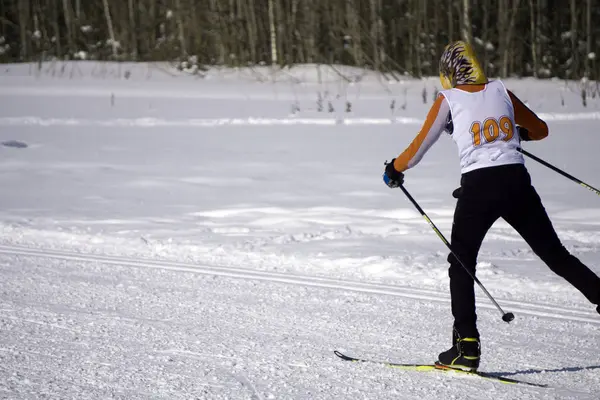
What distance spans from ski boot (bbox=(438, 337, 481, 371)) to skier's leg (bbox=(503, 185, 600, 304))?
0.54 metres

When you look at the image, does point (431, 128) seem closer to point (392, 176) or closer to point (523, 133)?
point (392, 176)

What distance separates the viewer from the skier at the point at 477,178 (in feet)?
12.7

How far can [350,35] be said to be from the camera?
28.7 meters

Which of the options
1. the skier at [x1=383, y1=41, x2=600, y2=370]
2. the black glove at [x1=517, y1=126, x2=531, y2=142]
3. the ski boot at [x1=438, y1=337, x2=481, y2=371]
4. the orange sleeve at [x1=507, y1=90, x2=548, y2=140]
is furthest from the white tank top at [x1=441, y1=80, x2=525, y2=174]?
the ski boot at [x1=438, y1=337, x2=481, y2=371]

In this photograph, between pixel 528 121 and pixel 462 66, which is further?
pixel 528 121

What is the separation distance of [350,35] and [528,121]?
2510 centimetres

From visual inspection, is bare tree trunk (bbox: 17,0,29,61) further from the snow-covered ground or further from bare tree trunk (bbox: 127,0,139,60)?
the snow-covered ground

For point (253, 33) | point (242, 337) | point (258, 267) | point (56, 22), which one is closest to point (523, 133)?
point (242, 337)

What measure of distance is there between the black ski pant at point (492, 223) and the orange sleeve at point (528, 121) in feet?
1.03

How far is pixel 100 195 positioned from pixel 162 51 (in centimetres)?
2040

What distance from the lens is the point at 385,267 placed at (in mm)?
6598

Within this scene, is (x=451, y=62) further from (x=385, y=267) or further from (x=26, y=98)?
(x=26, y=98)

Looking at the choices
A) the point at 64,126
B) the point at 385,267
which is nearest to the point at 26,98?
the point at 64,126

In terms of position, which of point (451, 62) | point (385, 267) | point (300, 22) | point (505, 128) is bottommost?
point (385, 267)
